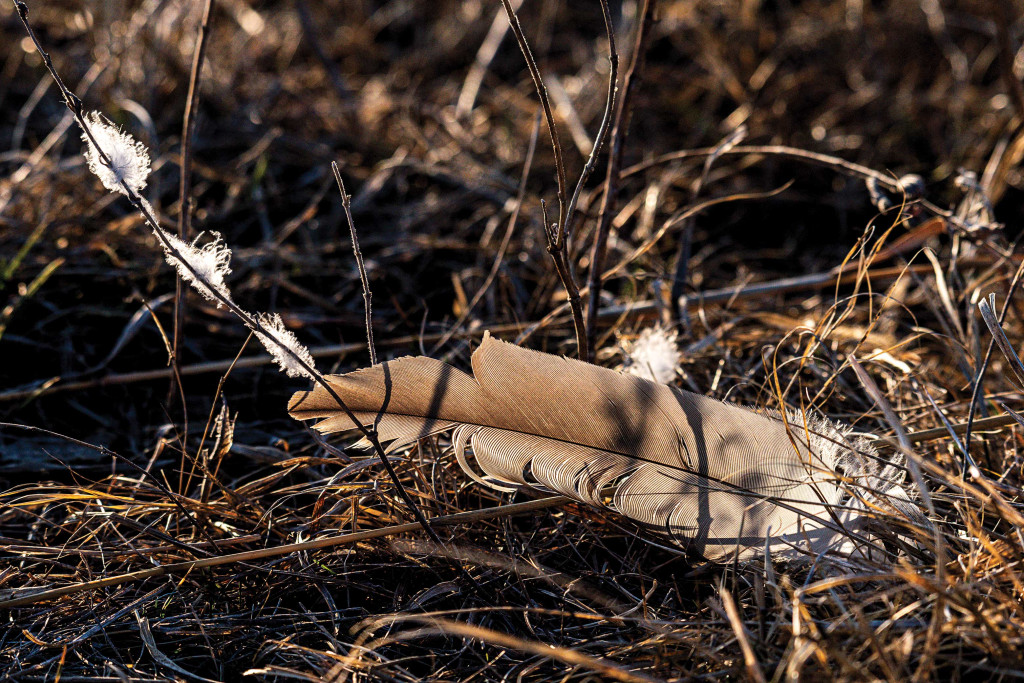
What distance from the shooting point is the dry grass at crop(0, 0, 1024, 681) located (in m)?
1.07

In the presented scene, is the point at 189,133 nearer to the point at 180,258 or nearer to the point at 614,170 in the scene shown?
the point at 180,258

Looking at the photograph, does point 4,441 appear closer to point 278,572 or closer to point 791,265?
point 278,572

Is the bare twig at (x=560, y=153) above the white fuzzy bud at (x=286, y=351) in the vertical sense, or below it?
above

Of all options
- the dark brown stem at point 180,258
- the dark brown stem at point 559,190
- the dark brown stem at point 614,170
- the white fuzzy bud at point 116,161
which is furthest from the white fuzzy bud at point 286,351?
the dark brown stem at point 614,170

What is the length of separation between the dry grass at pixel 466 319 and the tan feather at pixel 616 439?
0.26 ft

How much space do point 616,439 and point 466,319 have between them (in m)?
0.74

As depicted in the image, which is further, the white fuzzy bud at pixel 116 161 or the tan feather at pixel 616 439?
the tan feather at pixel 616 439

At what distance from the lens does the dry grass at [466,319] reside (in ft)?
3.52

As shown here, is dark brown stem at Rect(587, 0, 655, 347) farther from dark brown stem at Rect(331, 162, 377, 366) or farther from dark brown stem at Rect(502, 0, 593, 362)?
dark brown stem at Rect(331, 162, 377, 366)

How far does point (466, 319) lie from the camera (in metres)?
1.84

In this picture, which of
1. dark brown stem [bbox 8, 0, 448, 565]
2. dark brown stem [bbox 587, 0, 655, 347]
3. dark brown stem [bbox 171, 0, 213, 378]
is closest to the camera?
dark brown stem [bbox 8, 0, 448, 565]

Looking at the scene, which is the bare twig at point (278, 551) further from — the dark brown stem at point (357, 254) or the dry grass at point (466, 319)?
the dark brown stem at point (357, 254)

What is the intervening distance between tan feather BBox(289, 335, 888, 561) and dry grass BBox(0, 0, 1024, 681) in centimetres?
8

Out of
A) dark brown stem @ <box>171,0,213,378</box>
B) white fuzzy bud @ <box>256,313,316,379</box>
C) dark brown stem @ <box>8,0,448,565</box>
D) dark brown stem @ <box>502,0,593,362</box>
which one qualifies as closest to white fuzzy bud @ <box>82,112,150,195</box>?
dark brown stem @ <box>8,0,448,565</box>
